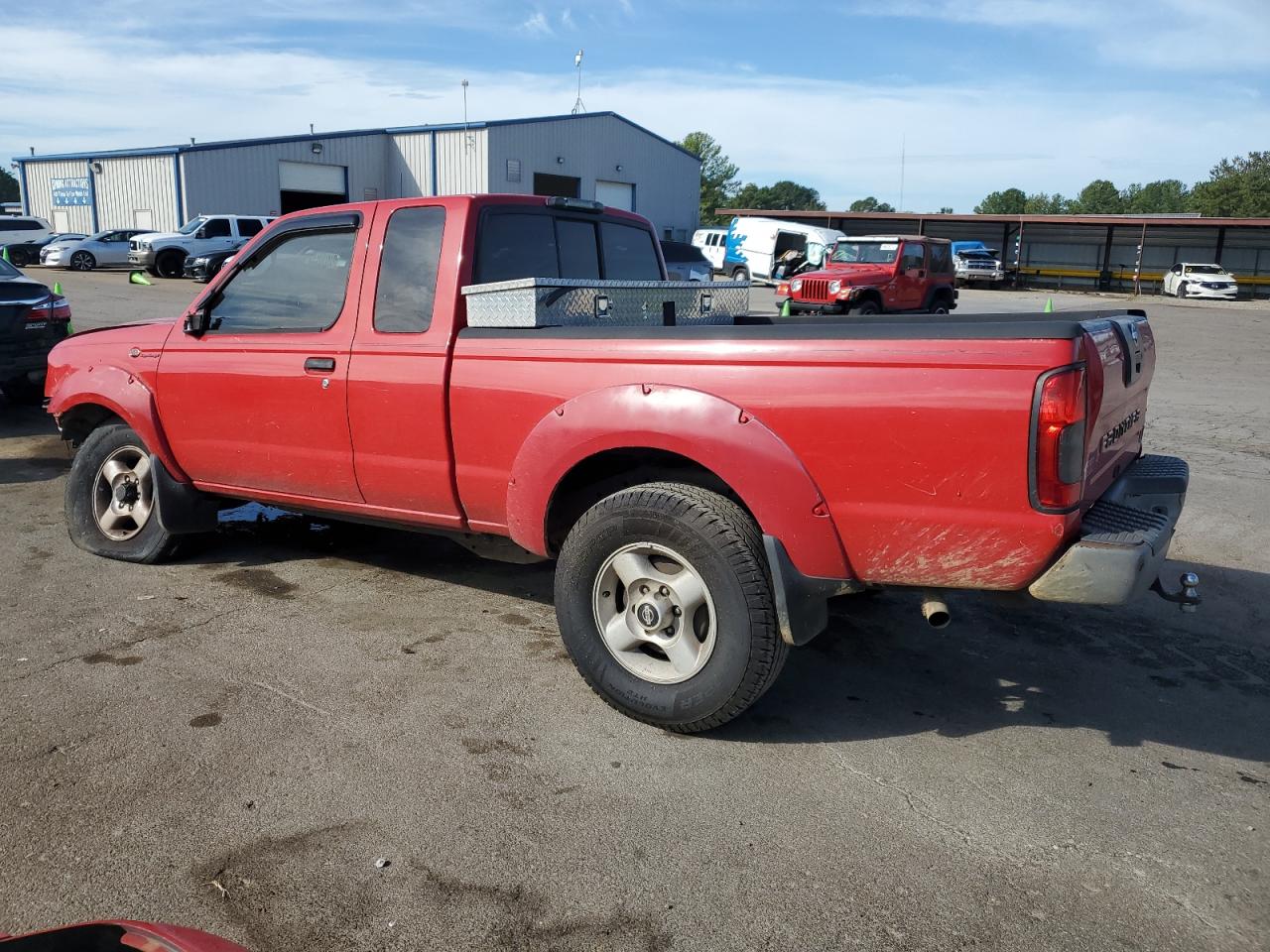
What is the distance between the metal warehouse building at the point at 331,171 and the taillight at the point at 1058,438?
A: 3779 centimetres

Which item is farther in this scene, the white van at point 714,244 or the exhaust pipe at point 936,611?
the white van at point 714,244

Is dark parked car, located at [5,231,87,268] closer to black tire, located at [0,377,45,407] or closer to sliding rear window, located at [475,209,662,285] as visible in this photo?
black tire, located at [0,377,45,407]

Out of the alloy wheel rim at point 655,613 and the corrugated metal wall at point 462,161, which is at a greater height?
the corrugated metal wall at point 462,161

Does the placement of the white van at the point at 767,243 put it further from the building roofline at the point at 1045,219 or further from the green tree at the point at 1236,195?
the green tree at the point at 1236,195

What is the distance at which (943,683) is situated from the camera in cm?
427

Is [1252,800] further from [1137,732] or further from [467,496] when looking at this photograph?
[467,496]

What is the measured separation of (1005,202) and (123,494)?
13619 cm

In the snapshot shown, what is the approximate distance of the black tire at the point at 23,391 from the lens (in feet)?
31.8

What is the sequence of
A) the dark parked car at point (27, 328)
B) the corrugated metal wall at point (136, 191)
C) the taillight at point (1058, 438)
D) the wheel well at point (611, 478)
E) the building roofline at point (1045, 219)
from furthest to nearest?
the building roofline at point (1045, 219) → the corrugated metal wall at point (136, 191) → the dark parked car at point (27, 328) → the wheel well at point (611, 478) → the taillight at point (1058, 438)

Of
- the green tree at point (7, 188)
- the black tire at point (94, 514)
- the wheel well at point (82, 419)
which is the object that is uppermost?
the green tree at point (7, 188)

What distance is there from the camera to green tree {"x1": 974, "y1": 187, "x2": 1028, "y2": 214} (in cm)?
12700

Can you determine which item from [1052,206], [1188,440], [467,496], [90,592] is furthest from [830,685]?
[1052,206]

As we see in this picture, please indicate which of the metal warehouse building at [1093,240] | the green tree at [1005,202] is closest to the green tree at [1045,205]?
the green tree at [1005,202]

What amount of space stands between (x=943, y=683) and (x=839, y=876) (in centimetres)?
157
